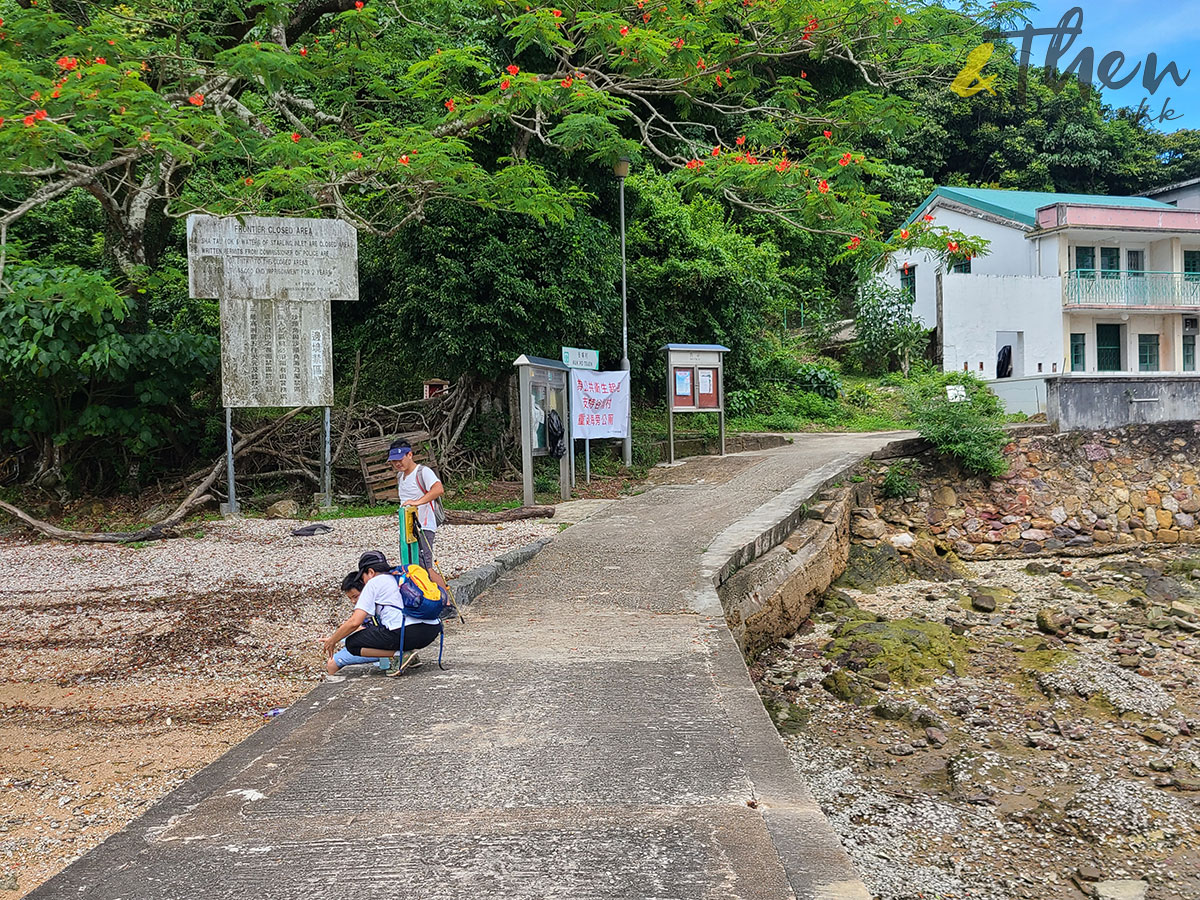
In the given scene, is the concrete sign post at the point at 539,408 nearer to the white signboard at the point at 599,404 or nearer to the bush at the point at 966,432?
the white signboard at the point at 599,404

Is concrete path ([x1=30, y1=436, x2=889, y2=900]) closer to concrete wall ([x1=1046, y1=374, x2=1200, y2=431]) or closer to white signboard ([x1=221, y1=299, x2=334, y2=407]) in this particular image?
white signboard ([x1=221, y1=299, x2=334, y2=407])

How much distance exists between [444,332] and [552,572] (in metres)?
7.22

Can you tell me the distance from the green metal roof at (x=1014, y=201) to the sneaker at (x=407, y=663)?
24816 millimetres

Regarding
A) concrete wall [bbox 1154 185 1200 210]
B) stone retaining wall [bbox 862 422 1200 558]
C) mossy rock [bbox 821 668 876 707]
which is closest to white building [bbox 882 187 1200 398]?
concrete wall [bbox 1154 185 1200 210]

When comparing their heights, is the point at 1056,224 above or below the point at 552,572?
above

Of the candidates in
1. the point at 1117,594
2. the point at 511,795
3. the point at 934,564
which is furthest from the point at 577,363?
the point at 511,795

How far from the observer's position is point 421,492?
747 cm

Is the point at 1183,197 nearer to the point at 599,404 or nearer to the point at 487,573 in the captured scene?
the point at 599,404

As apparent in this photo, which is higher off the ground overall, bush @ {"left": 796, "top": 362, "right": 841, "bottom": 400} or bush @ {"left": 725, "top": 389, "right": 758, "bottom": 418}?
bush @ {"left": 796, "top": 362, "right": 841, "bottom": 400}

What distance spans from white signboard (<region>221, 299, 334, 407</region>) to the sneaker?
8064 millimetres

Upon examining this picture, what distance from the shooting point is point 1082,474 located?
651 inches

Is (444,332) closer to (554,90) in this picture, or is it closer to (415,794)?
(554,90)

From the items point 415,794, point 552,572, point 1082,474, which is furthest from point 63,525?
point 1082,474

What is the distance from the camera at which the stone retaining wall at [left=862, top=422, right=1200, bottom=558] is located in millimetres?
15133
